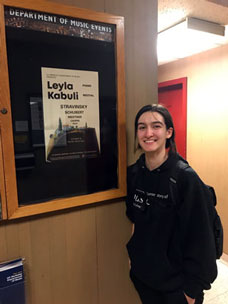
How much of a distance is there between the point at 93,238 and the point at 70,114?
67 centimetres

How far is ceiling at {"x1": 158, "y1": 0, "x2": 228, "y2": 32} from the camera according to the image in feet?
5.33

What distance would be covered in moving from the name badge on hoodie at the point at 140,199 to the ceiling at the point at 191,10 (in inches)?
50.7

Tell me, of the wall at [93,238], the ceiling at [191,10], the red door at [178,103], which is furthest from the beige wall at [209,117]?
the wall at [93,238]

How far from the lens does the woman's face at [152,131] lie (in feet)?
3.68

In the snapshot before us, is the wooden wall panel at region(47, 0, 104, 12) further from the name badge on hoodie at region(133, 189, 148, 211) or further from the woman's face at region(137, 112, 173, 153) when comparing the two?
the name badge on hoodie at region(133, 189, 148, 211)

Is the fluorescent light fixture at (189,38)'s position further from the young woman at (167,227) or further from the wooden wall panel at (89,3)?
the young woman at (167,227)

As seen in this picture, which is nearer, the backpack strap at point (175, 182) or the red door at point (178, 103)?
the backpack strap at point (175, 182)

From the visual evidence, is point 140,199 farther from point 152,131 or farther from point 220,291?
point 220,291

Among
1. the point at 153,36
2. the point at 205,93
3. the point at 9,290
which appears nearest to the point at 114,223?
the point at 9,290

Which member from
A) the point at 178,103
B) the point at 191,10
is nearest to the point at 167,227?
the point at 191,10

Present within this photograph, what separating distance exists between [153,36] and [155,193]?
885mm

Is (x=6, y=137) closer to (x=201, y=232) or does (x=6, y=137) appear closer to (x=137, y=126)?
(x=137, y=126)

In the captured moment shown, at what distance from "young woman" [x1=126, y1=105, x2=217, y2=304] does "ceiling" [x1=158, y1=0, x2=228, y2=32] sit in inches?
38.6

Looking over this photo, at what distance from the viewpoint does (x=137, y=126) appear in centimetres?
120
